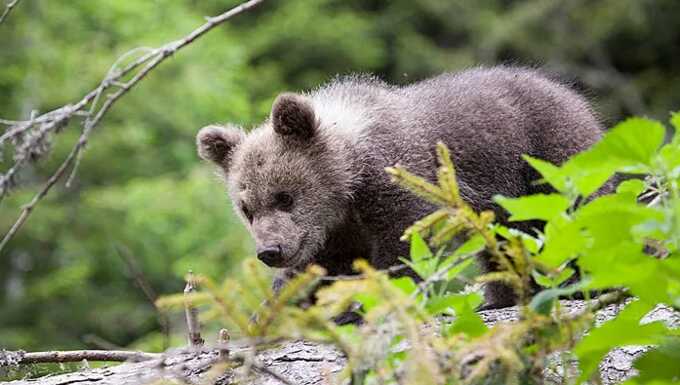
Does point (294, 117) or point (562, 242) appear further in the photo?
point (294, 117)

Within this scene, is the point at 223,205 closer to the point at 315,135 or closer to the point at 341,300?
the point at 315,135

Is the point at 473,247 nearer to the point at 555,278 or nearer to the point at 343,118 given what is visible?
the point at 555,278

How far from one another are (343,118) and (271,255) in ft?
3.14

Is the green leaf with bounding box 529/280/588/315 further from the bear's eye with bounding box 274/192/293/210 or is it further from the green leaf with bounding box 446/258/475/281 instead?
the bear's eye with bounding box 274/192/293/210

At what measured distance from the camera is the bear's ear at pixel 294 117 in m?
4.98

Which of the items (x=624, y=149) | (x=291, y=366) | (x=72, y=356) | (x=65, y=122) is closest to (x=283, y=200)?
(x=65, y=122)

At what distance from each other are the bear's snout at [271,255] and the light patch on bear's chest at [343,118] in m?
0.78

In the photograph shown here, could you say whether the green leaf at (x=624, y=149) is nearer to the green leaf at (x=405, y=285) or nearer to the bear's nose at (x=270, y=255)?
the green leaf at (x=405, y=285)

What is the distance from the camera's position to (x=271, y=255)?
4.55 meters

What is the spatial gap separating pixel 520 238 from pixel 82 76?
39.7 ft

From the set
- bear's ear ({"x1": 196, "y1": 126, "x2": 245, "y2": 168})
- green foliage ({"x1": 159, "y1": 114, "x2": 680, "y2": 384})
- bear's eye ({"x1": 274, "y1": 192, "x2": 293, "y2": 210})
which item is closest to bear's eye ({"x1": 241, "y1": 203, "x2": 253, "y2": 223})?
bear's eye ({"x1": 274, "y1": 192, "x2": 293, "y2": 210})

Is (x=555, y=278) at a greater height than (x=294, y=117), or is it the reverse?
(x=294, y=117)

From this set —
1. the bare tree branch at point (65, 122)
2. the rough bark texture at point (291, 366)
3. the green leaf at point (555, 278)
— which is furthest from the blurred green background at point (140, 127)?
the green leaf at point (555, 278)

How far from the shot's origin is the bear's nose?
14.8 ft
